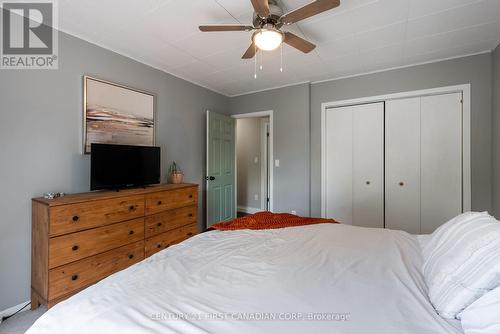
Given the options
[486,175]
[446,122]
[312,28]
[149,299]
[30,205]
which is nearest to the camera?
[149,299]

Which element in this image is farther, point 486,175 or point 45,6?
point 486,175

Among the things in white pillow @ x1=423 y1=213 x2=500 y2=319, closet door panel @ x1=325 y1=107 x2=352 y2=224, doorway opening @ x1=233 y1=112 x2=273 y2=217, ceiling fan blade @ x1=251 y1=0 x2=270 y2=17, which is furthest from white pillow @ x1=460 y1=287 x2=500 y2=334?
doorway opening @ x1=233 y1=112 x2=273 y2=217

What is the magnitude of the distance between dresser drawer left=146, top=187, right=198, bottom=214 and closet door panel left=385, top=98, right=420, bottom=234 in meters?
2.68

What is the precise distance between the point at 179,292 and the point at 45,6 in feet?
8.14

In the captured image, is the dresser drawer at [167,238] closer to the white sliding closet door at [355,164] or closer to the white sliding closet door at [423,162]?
the white sliding closet door at [355,164]

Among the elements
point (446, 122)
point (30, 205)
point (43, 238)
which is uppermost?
point (446, 122)

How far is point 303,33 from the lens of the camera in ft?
7.41

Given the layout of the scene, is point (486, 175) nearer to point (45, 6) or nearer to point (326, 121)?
point (326, 121)

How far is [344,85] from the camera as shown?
11.4 ft

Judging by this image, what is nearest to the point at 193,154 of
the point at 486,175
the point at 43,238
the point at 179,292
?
the point at 43,238

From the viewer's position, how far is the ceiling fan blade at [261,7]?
4.73 ft

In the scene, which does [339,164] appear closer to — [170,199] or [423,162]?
[423,162]

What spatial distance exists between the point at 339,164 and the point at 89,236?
321cm

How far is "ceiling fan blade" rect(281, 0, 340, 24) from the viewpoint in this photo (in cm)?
142
